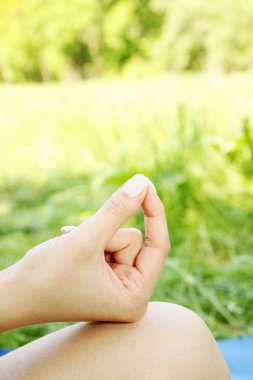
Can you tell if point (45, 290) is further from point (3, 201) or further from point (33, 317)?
point (3, 201)

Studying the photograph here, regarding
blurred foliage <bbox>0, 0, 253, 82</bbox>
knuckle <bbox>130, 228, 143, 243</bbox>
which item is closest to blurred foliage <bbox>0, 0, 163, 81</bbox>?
blurred foliage <bbox>0, 0, 253, 82</bbox>

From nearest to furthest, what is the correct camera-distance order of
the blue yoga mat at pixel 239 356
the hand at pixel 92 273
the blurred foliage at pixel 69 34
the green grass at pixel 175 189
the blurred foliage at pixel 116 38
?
1. the hand at pixel 92 273
2. the blue yoga mat at pixel 239 356
3. the green grass at pixel 175 189
4. the blurred foliage at pixel 116 38
5. the blurred foliage at pixel 69 34

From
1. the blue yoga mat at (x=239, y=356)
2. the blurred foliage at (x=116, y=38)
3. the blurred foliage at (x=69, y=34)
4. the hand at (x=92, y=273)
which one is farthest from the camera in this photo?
the blurred foliage at (x=69, y=34)

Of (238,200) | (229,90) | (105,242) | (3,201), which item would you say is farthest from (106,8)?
(105,242)

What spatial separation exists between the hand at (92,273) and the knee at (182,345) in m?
0.04

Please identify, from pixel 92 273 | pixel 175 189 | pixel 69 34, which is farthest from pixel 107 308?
pixel 69 34

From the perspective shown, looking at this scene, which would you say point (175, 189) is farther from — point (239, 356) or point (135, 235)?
point (135, 235)

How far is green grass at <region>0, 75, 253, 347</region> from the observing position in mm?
2074

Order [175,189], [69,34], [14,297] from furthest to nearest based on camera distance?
[69,34] → [175,189] → [14,297]

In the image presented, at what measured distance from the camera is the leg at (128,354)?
0.73 m

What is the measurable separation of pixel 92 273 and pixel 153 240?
112mm

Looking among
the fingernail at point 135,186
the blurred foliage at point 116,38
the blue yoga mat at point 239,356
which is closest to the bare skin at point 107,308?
the fingernail at point 135,186

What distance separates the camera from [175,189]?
8.69 ft

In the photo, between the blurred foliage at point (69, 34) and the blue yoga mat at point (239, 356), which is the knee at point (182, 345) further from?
the blurred foliage at point (69, 34)
